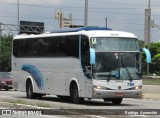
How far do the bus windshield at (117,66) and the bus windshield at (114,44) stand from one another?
25 centimetres

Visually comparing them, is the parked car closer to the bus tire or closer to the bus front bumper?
the bus tire

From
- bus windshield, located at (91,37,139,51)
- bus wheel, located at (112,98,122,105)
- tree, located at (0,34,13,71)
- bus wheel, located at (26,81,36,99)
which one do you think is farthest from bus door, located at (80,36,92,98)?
tree, located at (0,34,13,71)

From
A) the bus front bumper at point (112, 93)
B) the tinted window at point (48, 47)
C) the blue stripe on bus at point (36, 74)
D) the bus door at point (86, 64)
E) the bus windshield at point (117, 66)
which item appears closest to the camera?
the bus front bumper at point (112, 93)

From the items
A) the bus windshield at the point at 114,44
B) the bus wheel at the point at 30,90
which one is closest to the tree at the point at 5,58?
the bus wheel at the point at 30,90

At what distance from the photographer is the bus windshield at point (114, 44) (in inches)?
920

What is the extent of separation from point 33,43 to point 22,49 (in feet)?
4.72

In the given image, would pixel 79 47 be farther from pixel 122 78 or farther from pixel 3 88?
pixel 3 88

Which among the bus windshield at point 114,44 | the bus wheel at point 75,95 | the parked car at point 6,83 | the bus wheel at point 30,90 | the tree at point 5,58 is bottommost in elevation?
the tree at point 5,58

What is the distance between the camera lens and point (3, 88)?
44.9 metres

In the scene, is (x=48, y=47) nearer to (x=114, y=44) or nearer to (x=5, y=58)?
(x=114, y=44)

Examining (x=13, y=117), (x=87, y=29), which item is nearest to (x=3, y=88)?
(x=87, y=29)

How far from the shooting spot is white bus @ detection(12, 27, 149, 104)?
23.2 meters

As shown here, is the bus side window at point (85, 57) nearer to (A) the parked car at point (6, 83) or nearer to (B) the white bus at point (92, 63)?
(B) the white bus at point (92, 63)

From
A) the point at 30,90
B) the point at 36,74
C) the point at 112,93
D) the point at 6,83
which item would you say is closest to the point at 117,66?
the point at 112,93
